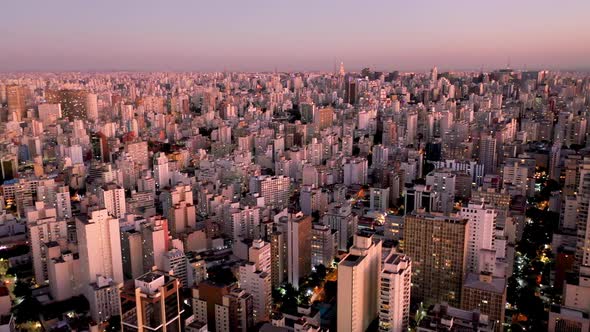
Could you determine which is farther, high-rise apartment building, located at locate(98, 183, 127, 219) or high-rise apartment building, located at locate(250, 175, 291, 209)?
high-rise apartment building, located at locate(250, 175, 291, 209)

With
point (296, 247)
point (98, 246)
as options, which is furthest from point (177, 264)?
point (296, 247)

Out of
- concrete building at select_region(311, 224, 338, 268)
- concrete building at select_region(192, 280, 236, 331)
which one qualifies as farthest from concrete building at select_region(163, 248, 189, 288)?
concrete building at select_region(311, 224, 338, 268)

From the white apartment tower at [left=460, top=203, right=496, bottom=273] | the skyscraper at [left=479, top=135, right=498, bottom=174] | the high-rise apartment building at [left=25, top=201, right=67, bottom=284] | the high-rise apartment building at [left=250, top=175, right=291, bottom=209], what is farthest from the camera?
the skyscraper at [left=479, top=135, right=498, bottom=174]

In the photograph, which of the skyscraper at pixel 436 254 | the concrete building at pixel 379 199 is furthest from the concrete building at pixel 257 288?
the concrete building at pixel 379 199

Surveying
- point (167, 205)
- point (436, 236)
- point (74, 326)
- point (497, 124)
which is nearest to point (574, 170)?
point (436, 236)

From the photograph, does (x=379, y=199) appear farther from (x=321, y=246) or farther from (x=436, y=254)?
(x=436, y=254)

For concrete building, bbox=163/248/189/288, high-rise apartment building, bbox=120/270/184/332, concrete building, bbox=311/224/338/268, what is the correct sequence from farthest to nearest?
1. concrete building, bbox=311/224/338/268
2. concrete building, bbox=163/248/189/288
3. high-rise apartment building, bbox=120/270/184/332

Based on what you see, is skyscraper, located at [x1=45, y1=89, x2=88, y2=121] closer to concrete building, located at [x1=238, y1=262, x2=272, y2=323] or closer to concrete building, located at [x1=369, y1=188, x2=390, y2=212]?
concrete building, located at [x1=369, y1=188, x2=390, y2=212]

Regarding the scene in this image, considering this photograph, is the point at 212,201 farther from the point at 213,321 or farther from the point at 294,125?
the point at 294,125
